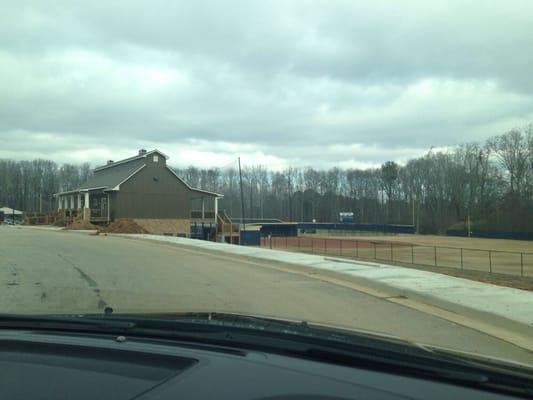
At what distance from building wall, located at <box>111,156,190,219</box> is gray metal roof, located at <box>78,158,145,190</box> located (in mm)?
1202

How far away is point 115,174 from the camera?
6034 cm

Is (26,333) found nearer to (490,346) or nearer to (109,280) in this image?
(490,346)

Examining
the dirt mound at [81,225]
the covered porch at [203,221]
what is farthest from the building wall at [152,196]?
the dirt mound at [81,225]

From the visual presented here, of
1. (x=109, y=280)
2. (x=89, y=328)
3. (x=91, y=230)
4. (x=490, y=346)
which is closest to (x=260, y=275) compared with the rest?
(x=109, y=280)

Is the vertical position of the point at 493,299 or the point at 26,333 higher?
the point at 26,333

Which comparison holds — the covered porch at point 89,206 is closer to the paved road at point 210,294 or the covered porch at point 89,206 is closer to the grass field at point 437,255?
the grass field at point 437,255

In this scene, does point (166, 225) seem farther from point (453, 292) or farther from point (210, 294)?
point (453, 292)

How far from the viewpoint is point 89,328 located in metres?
2.80

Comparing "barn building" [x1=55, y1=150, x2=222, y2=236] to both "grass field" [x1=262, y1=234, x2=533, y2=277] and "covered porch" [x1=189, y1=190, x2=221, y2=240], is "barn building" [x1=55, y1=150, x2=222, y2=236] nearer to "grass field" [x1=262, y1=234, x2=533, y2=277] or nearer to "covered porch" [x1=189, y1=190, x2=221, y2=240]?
"covered porch" [x1=189, y1=190, x2=221, y2=240]

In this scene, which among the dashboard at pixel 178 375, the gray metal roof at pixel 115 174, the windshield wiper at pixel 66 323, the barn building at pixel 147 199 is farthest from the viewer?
the gray metal roof at pixel 115 174

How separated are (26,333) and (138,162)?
5618cm

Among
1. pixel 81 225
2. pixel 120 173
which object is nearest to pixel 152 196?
pixel 120 173

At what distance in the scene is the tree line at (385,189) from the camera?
112375mm

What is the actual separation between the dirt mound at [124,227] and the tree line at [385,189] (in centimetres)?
5129
